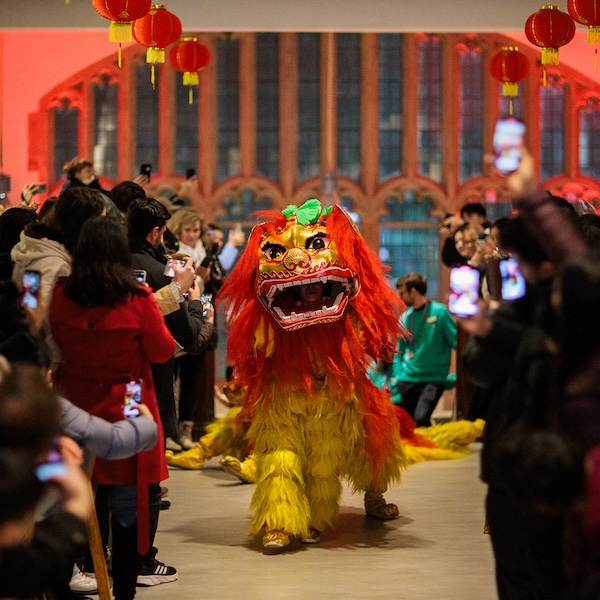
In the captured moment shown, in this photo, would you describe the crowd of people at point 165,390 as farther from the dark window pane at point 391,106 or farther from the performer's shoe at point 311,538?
the dark window pane at point 391,106

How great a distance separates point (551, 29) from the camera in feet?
28.8

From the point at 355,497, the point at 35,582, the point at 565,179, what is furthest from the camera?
the point at 565,179

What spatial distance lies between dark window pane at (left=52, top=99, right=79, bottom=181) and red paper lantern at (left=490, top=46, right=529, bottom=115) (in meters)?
4.25

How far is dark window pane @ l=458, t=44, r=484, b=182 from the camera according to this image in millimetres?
12438

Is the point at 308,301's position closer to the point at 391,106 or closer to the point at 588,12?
the point at 588,12

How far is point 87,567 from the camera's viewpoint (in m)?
4.73

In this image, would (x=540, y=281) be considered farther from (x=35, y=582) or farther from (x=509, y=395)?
(x=35, y=582)

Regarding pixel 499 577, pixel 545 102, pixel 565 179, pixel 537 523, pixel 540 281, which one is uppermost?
pixel 545 102

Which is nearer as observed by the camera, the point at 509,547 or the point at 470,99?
the point at 509,547

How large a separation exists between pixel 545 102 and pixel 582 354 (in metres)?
10.2

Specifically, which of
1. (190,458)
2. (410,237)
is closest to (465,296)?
(190,458)

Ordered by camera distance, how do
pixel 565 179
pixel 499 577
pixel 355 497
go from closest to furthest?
1. pixel 499 577
2. pixel 355 497
3. pixel 565 179

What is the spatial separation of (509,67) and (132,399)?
7.57m

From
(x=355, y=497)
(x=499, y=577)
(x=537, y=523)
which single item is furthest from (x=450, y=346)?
(x=537, y=523)
